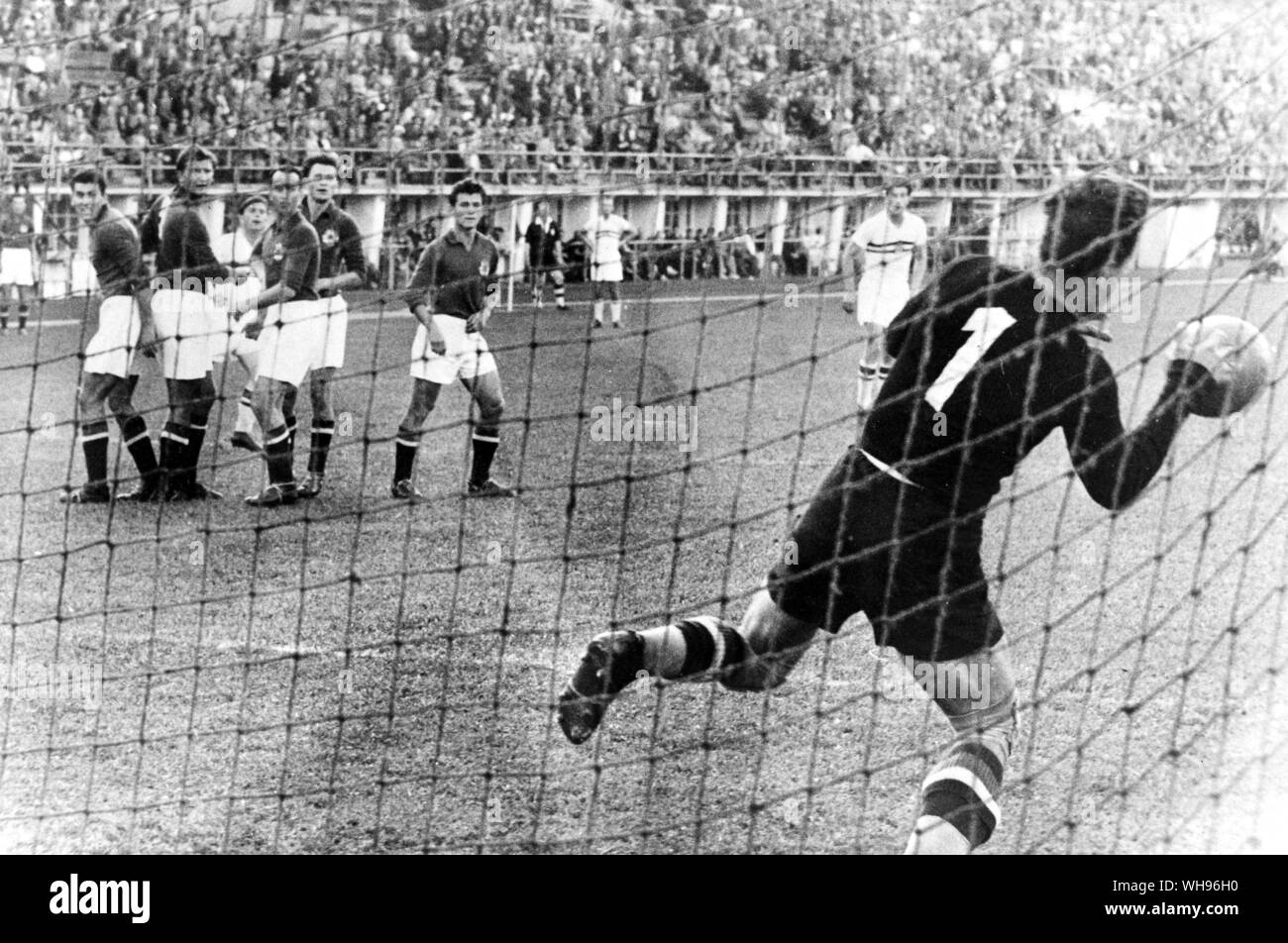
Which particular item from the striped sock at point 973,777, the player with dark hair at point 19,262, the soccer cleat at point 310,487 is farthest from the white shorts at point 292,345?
the player with dark hair at point 19,262

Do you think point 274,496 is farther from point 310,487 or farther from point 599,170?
point 599,170

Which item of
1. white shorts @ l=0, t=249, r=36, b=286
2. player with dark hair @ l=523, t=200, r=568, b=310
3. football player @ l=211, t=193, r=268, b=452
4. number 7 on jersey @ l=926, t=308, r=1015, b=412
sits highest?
number 7 on jersey @ l=926, t=308, r=1015, b=412

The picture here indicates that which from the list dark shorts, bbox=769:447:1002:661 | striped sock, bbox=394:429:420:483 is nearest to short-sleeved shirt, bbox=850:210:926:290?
striped sock, bbox=394:429:420:483

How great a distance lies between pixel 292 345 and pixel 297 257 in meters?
0.47

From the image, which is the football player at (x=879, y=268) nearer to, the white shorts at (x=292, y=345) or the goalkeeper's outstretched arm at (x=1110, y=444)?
the white shorts at (x=292, y=345)

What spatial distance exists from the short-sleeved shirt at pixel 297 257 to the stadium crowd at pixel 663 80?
8.39m

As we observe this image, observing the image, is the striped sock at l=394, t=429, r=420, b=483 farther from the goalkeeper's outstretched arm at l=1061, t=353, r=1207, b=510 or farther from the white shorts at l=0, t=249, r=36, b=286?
the white shorts at l=0, t=249, r=36, b=286

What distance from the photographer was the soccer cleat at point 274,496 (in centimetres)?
757

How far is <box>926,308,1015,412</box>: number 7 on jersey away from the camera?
344 centimetres

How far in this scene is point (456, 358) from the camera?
7.75 m

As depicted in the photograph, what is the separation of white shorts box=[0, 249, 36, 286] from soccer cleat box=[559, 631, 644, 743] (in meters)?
14.6
